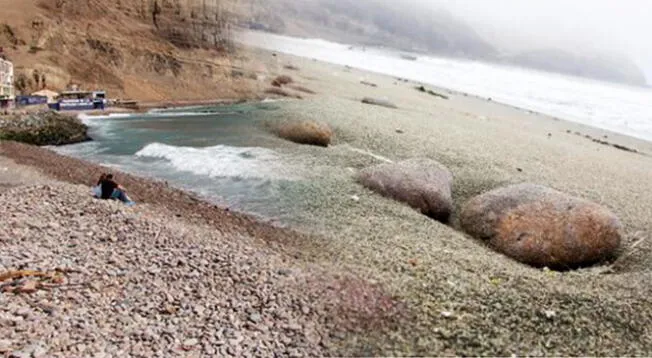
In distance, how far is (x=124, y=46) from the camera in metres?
29.8

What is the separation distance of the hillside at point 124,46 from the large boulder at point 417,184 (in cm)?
1864

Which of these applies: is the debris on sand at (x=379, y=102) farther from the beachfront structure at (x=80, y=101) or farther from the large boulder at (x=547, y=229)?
the large boulder at (x=547, y=229)

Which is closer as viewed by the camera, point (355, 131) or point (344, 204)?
point (344, 204)

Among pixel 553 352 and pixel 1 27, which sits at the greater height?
pixel 1 27

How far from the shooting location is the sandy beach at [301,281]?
7449 mm

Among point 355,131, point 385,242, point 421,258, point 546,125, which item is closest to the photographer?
point 421,258

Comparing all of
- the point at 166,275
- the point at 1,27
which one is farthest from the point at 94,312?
the point at 1,27

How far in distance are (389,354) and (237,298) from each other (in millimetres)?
2611

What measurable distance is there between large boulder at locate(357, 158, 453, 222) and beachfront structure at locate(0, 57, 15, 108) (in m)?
16.1

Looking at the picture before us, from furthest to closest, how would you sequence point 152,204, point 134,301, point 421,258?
point 152,204 < point 421,258 < point 134,301

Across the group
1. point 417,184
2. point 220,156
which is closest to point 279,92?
point 220,156

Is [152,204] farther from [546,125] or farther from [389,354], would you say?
[546,125]

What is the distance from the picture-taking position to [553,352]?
7.50 meters

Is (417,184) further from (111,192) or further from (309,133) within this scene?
(111,192)
